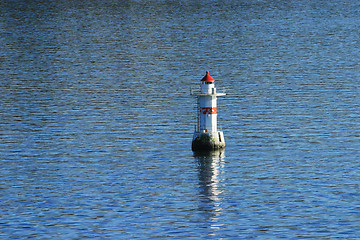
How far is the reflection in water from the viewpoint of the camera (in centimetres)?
4088

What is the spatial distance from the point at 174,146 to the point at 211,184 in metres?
11.4

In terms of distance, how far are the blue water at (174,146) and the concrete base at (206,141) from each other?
2.36 feet

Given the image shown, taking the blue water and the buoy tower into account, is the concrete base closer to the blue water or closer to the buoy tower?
the buoy tower

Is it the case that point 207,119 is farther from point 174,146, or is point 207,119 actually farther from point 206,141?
point 174,146

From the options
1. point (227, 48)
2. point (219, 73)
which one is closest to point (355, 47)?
point (227, 48)

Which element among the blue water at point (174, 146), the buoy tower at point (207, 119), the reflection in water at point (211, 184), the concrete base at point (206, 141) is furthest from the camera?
the concrete base at point (206, 141)

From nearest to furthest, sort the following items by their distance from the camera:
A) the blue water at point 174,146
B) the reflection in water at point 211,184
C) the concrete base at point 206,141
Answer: the blue water at point 174,146
the reflection in water at point 211,184
the concrete base at point 206,141

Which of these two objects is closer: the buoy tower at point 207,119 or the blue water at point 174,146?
the blue water at point 174,146

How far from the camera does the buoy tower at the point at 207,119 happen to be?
5400 centimetres

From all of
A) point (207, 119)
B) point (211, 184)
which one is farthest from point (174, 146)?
point (211, 184)

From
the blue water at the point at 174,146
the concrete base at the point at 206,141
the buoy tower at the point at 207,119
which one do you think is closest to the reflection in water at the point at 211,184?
the blue water at the point at 174,146

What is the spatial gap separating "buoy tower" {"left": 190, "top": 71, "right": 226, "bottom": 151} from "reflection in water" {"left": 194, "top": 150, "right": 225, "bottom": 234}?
65 centimetres

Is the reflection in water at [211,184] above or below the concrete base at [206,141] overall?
below

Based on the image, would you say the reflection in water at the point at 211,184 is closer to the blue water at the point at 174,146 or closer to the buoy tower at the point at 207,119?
the blue water at the point at 174,146
